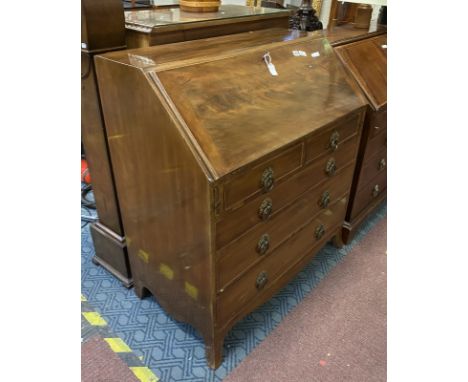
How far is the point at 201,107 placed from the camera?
1162 millimetres

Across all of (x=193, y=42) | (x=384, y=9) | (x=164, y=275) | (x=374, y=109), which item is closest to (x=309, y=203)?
(x=374, y=109)

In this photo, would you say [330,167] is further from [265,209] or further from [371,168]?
[371,168]

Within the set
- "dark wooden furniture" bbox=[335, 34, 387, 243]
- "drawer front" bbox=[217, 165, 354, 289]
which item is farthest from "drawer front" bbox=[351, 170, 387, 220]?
"drawer front" bbox=[217, 165, 354, 289]

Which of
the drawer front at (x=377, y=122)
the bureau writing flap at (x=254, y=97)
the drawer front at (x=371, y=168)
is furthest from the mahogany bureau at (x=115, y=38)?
the drawer front at (x=371, y=168)

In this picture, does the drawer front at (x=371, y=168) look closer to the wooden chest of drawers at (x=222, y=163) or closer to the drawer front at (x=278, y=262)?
the drawer front at (x=278, y=262)

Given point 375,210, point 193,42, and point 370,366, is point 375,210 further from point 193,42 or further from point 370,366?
point 193,42

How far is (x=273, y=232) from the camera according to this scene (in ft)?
4.80

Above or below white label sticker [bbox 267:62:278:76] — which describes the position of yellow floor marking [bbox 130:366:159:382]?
below

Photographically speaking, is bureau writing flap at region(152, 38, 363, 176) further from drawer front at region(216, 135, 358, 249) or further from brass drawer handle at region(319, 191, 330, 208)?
brass drawer handle at region(319, 191, 330, 208)

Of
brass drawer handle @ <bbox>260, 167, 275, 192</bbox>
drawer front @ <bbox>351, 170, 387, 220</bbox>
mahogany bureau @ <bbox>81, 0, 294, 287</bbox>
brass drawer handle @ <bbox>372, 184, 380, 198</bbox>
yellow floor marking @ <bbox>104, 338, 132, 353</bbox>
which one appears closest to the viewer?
brass drawer handle @ <bbox>260, 167, 275, 192</bbox>

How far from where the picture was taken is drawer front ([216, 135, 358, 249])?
1.20 m

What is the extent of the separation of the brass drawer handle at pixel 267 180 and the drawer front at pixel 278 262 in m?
0.36

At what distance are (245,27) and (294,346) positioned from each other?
155 cm

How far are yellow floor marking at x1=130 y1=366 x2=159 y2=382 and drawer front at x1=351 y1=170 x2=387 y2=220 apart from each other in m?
1.37
